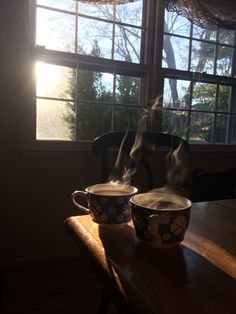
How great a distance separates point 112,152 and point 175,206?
151 cm

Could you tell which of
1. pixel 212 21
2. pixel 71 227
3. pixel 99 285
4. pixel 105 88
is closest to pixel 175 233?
pixel 71 227

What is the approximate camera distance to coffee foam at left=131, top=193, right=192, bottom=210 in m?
0.59

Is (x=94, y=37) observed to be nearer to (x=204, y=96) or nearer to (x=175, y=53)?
(x=175, y=53)

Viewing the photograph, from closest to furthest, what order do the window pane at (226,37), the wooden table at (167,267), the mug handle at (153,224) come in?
the wooden table at (167,267) → the mug handle at (153,224) → the window pane at (226,37)

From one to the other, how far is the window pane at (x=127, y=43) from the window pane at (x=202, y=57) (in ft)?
1.72

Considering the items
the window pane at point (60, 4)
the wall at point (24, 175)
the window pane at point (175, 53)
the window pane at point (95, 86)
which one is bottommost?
the wall at point (24, 175)

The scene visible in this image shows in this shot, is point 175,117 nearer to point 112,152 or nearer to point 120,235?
Answer: point 112,152

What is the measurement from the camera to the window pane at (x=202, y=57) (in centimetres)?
239

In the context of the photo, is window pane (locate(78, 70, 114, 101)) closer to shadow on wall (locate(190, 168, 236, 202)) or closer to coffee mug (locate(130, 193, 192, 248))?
shadow on wall (locate(190, 168, 236, 202))

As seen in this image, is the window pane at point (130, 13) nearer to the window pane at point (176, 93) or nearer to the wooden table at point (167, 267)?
the window pane at point (176, 93)

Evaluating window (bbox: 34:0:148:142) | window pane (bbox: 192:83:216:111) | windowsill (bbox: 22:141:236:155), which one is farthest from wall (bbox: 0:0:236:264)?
window pane (bbox: 192:83:216:111)

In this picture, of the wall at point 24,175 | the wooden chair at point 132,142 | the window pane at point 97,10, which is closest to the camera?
the wooden chair at point 132,142

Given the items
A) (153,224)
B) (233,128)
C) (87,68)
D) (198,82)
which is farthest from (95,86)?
(153,224)

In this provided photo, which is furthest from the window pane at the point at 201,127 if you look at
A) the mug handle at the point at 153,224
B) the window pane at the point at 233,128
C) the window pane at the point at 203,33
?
the mug handle at the point at 153,224
